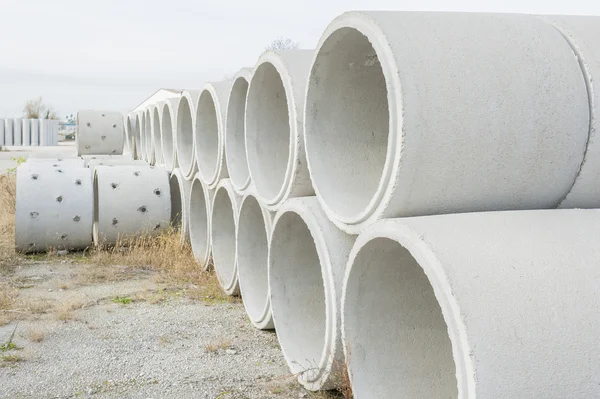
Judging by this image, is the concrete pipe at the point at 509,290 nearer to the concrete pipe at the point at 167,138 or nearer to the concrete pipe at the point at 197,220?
the concrete pipe at the point at 197,220

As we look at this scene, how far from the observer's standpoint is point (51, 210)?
5852 millimetres

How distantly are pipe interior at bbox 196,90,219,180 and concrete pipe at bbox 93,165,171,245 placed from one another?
1.01 meters

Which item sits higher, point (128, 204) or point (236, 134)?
point (236, 134)

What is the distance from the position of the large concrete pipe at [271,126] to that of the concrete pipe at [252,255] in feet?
1.19

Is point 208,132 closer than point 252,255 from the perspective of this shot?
No

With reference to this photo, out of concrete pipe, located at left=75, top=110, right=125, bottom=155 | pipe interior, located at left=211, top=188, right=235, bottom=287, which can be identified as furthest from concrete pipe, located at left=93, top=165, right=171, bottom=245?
concrete pipe, located at left=75, top=110, right=125, bottom=155

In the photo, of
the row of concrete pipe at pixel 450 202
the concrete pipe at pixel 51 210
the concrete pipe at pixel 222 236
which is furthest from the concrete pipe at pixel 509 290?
the concrete pipe at pixel 51 210

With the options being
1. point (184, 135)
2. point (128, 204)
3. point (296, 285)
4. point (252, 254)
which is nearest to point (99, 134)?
point (184, 135)

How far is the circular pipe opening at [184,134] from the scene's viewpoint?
261 inches

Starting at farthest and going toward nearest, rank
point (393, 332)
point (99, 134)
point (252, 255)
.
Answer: point (99, 134)
point (252, 255)
point (393, 332)

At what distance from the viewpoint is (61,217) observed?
233 inches

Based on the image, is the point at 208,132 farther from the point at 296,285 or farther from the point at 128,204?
the point at 296,285

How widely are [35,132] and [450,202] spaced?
40809 millimetres

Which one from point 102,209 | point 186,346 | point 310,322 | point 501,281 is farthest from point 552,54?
point 102,209
